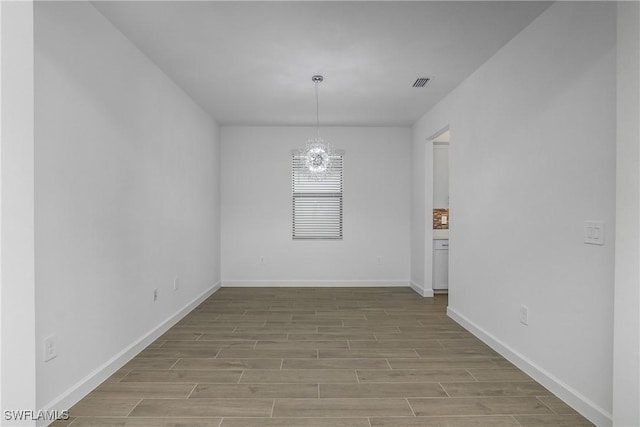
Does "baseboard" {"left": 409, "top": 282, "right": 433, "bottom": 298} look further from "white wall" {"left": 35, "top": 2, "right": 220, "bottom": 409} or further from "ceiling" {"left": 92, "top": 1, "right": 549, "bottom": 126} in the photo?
"white wall" {"left": 35, "top": 2, "right": 220, "bottom": 409}

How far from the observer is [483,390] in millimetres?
2506

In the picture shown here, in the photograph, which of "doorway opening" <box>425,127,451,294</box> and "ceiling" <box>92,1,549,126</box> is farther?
"doorway opening" <box>425,127,451,294</box>

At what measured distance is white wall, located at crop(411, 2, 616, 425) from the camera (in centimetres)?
209

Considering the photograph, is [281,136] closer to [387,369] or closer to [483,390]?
[387,369]

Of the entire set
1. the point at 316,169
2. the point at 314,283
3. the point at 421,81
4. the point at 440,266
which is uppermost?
the point at 421,81

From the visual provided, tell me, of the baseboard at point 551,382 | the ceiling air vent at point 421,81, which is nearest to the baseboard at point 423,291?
the baseboard at point 551,382

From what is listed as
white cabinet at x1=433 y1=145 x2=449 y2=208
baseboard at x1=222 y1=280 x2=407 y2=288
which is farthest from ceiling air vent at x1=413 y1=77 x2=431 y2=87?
baseboard at x1=222 y1=280 x2=407 y2=288

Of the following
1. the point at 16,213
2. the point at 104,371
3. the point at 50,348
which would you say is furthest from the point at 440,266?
the point at 16,213

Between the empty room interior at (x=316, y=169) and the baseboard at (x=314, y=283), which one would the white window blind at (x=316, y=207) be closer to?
the baseboard at (x=314, y=283)

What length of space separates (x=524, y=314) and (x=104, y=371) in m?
3.10

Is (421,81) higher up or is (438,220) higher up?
(421,81)

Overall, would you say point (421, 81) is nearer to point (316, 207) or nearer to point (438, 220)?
point (438, 220)

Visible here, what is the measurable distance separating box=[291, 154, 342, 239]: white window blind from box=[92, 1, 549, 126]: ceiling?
5.68 feet

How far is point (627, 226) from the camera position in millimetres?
1775
